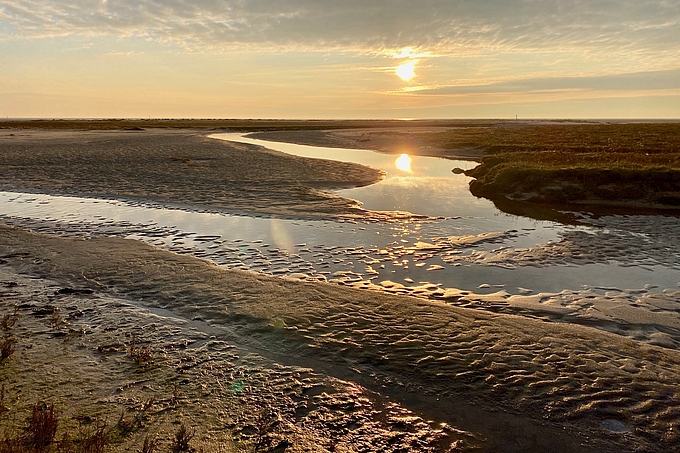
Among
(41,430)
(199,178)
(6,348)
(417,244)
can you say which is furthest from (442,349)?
(199,178)

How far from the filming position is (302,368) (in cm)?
725

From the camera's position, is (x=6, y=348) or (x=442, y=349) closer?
(x=6, y=348)

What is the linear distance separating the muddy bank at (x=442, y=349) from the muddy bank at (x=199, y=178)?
8635 millimetres

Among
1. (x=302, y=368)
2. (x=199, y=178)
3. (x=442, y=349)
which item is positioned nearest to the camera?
(x=302, y=368)

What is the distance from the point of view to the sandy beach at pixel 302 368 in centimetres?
568

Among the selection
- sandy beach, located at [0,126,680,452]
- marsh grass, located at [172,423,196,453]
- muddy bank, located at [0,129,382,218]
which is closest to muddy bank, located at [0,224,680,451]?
sandy beach, located at [0,126,680,452]

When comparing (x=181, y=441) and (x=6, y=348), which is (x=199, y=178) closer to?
(x=6, y=348)

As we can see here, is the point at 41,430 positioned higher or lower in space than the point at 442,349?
higher

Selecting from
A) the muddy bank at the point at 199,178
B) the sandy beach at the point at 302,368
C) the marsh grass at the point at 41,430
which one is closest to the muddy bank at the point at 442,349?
the sandy beach at the point at 302,368

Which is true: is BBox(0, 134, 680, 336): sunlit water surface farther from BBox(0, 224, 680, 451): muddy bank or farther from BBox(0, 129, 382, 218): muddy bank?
BBox(0, 129, 382, 218): muddy bank

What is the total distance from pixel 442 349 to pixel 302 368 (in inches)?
91.6

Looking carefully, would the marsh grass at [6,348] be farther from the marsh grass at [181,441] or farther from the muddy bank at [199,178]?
the muddy bank at [199,178]

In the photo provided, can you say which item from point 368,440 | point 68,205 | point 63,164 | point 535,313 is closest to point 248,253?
point 535,313

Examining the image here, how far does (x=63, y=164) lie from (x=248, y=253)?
2801 centimetres
